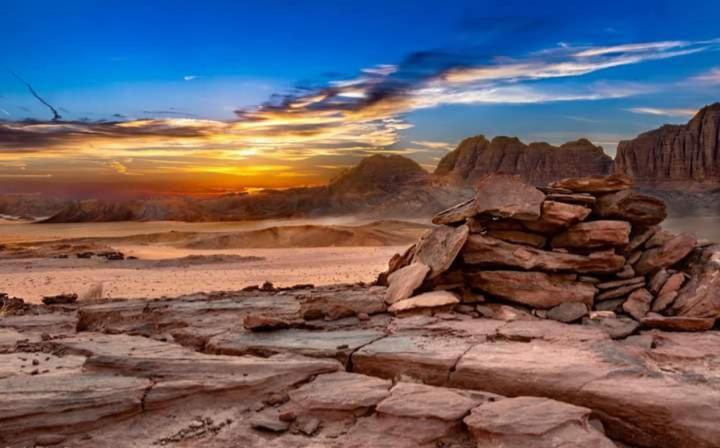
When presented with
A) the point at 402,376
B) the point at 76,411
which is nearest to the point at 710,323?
the point at 402,376

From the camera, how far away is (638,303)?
32.6 ft

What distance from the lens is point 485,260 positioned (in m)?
11.1

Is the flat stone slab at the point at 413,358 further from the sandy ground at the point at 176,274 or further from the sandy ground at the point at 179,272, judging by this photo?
the sandy ground at the point at 179,272

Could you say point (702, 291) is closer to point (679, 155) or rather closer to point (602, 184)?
point (602, 184)

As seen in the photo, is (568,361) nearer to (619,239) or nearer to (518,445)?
(518,445)

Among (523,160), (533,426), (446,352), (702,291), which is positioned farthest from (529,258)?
(523,160)

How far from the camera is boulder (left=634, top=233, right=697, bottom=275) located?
35.9ft

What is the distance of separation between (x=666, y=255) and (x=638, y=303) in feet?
5.79

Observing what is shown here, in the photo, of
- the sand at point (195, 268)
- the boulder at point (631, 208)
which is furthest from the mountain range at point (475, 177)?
the boulder at point (631, 208)

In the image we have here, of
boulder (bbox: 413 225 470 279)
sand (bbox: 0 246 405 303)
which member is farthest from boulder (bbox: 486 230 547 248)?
sand (bbox: 0 246 405 303)

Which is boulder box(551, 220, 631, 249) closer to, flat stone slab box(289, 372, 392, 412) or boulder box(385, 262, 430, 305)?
boulder box(385, 262, 430, 305)

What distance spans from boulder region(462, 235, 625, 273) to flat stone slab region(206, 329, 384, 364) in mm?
3159

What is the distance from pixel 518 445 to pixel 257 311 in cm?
708

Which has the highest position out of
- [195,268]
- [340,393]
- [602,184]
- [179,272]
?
[602,184]
